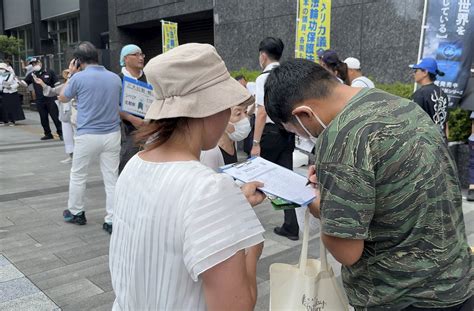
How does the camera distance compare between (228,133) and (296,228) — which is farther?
(296,228)

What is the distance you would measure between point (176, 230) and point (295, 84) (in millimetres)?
616

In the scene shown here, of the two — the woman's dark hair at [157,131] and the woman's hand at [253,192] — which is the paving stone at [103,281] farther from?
the woman's dark hair at [157,131]

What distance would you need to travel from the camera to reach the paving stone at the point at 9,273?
344 cm

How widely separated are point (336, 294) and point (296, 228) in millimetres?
2656

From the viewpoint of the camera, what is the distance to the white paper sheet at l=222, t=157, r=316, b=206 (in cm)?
153

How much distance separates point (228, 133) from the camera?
3363mm

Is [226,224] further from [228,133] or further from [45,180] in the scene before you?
[45,180]

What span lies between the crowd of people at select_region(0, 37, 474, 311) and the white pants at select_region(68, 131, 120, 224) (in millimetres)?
3132

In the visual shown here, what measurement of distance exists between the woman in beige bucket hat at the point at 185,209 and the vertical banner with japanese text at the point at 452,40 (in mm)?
5614

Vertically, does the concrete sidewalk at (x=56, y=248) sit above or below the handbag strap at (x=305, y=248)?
below

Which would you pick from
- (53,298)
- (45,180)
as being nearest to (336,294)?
(53,298)

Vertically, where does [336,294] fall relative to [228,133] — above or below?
below

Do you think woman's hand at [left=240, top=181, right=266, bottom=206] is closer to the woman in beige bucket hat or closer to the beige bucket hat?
the woman in beige bucket hat

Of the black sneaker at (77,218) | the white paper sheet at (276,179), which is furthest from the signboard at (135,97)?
the white paper sheet at (276,179)
